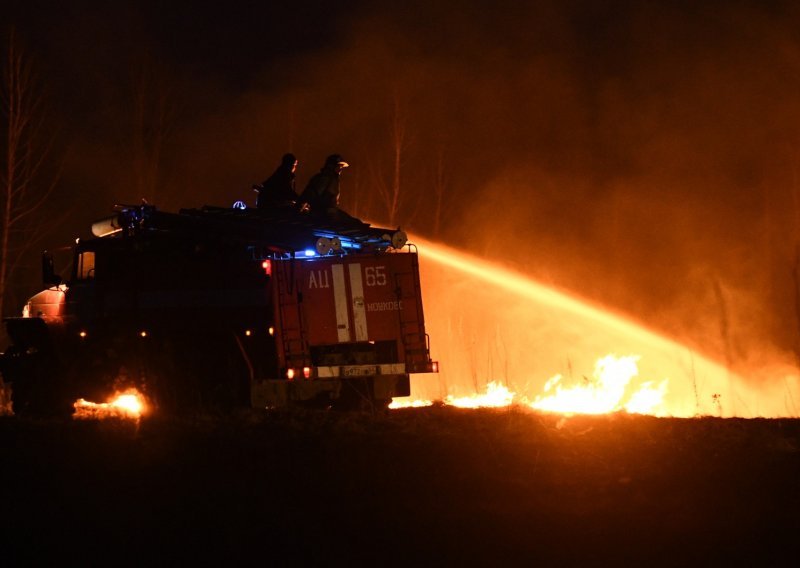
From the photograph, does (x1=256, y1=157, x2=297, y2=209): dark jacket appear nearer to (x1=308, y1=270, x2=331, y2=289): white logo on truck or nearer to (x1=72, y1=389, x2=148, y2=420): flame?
(x1=308, y1=270, x2=331, y2=289): white logo on truck

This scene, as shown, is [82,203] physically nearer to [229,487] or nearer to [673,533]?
[229,487]

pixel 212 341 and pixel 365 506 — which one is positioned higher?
pixel 212 341

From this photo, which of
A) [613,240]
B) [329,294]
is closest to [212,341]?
[329,294]

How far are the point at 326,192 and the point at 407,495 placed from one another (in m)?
8.53

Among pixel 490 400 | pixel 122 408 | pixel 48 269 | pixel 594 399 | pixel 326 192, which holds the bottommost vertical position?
pixel 594 399

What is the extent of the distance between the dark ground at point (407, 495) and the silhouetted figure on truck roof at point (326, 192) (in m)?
5.41

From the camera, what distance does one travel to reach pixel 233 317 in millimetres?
13789

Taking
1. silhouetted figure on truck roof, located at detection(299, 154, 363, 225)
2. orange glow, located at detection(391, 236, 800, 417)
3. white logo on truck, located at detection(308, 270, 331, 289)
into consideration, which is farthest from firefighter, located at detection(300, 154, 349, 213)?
orange glow, located at detection(391, 236, 800, 417)

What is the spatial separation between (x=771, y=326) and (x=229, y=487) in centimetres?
2737

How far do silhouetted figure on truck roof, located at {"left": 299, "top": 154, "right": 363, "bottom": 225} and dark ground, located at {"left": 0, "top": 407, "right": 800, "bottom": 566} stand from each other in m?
5.41

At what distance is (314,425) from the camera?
38.0 ft

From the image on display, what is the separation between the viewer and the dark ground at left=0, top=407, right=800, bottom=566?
7211 mm

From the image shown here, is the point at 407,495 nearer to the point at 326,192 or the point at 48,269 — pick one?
the point at 326,192

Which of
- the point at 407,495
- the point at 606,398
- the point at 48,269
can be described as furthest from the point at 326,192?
the point at 407,495
